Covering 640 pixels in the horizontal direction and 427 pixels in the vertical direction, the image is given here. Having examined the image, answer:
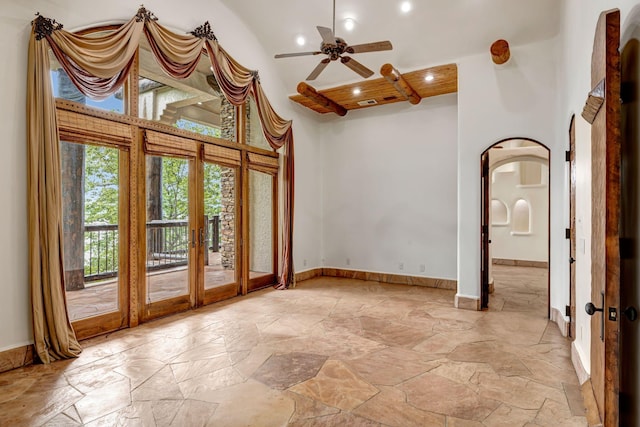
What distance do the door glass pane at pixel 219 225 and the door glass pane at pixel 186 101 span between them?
664 millimetres

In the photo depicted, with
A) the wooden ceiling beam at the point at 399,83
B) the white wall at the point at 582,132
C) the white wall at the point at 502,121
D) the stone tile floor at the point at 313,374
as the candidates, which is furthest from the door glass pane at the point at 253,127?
the white wall at the point at 582,132

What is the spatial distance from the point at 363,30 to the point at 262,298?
181 inches

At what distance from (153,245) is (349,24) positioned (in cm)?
427

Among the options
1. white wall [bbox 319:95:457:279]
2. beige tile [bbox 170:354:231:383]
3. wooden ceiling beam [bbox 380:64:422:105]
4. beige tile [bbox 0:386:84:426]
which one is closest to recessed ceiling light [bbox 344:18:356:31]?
wooden ceiling beam [bbox 380:64:422:105]

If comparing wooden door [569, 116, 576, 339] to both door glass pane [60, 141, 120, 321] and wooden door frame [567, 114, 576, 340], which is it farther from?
door glass pane [60, 141, 120, 321]

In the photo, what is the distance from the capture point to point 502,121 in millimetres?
5012

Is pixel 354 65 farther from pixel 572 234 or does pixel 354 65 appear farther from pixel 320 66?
pixel 572 234

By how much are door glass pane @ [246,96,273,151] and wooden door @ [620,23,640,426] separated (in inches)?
210

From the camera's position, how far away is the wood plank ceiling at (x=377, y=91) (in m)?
5.74

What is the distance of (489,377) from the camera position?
10.00ft

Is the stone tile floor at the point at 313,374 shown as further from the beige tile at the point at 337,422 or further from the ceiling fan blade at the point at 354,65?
the ceiling fan blade at the point at 354,65

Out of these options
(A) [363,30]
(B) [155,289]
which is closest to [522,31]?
(A) [363,30]

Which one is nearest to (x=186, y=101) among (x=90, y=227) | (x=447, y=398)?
(x=90, y=227)

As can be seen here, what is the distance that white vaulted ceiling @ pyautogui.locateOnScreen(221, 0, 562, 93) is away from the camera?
4.73 metres
